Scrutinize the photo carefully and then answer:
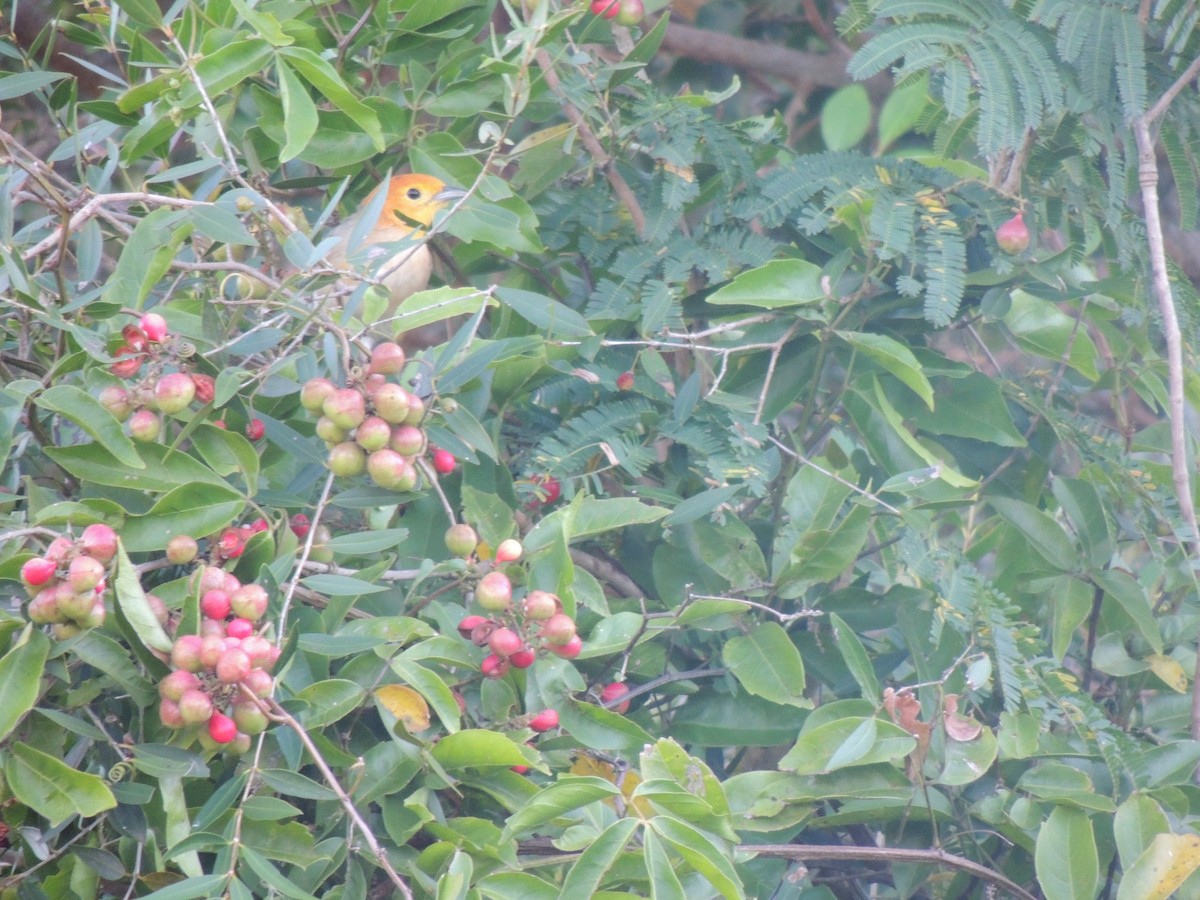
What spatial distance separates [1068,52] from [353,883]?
1.63 m

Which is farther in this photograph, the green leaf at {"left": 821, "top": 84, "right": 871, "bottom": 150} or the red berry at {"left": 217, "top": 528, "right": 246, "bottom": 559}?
the green leaf at {"left": 821, "top": 84, "right": 871, "bottom": 150}

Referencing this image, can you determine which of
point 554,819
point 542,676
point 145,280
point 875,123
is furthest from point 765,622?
→ point 875,123

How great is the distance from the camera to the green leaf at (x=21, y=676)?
1138 mm

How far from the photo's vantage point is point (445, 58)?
6.31 feet

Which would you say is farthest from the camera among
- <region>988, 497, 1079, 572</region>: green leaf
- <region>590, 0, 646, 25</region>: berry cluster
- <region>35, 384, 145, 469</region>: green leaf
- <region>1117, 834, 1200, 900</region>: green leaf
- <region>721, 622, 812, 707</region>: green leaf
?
<region>590, 0, 646, 25</region>: berry cluster

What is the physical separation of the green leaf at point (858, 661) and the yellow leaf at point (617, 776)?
35 cm

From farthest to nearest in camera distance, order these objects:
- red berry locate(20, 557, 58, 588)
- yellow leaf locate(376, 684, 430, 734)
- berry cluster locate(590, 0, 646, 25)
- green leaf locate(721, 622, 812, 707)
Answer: berry cluster locate(590, 0, 646, 25) < green leaf locate(721, 622, 812, 707) < yellow leaf locate(376, 684, 430, 734) < red berry locate(20, 557, 58, 588)

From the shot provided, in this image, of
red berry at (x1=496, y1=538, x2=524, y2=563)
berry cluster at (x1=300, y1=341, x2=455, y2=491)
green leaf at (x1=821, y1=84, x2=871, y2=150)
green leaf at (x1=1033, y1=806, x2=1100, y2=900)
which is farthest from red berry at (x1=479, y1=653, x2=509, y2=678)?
green leaf at (x1=821, y1=84, x2=871, y2=150)

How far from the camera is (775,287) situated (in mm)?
1758

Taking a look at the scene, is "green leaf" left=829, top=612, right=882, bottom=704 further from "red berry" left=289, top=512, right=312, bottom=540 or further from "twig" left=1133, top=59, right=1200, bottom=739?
"red berry" left=289, top=512, right=312, bottom=540

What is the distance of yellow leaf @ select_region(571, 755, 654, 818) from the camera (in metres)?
1.29

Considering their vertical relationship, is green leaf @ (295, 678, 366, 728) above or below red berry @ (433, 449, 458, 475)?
below

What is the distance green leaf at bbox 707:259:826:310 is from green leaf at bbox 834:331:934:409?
85 mm

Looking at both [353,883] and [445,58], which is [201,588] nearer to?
[353,883]
